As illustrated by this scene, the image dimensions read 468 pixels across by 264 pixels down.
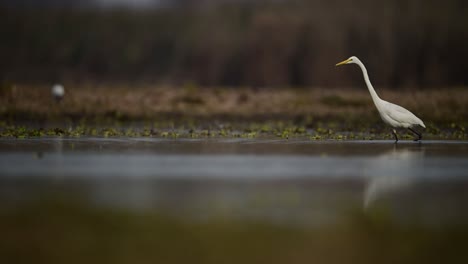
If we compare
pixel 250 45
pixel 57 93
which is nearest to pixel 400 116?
pixel 57 93

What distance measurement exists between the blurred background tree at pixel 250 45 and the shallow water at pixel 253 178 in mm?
31760

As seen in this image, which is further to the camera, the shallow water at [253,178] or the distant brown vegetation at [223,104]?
the distant brown vegetation at [223,104]

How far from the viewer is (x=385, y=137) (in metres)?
22.5

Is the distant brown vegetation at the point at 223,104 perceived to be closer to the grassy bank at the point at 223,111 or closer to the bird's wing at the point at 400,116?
the grassy bank at the point at 223,111

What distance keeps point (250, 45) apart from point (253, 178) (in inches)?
1770

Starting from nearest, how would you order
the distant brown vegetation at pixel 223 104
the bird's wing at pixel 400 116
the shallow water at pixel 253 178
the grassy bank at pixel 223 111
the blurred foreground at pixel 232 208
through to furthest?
the blurred foreground at pixel 232 208 < the shallow water at pixel 253 178 < the bird's wing at pixel 400 116 < the grassy bank at pixel 223 111 < the distant brown vegetation at pixel 223 104

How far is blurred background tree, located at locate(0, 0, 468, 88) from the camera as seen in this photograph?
172 ft

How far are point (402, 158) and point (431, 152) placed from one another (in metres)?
1.68

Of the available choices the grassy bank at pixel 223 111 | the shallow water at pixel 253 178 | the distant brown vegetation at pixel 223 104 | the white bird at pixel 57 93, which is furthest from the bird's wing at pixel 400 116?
the white bird at pixel 57 93

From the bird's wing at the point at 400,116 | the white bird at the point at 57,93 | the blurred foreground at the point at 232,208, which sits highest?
the white bird at the point at 57,93

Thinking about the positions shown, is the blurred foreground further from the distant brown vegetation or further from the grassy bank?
the distant brown vegetation

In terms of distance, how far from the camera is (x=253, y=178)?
41.6ft

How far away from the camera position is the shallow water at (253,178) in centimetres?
980

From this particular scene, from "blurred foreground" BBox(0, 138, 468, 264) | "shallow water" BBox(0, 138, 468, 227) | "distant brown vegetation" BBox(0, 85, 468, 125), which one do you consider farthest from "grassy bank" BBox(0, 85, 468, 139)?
"blurred foreground" BBox(0, 138, 468, 264)
